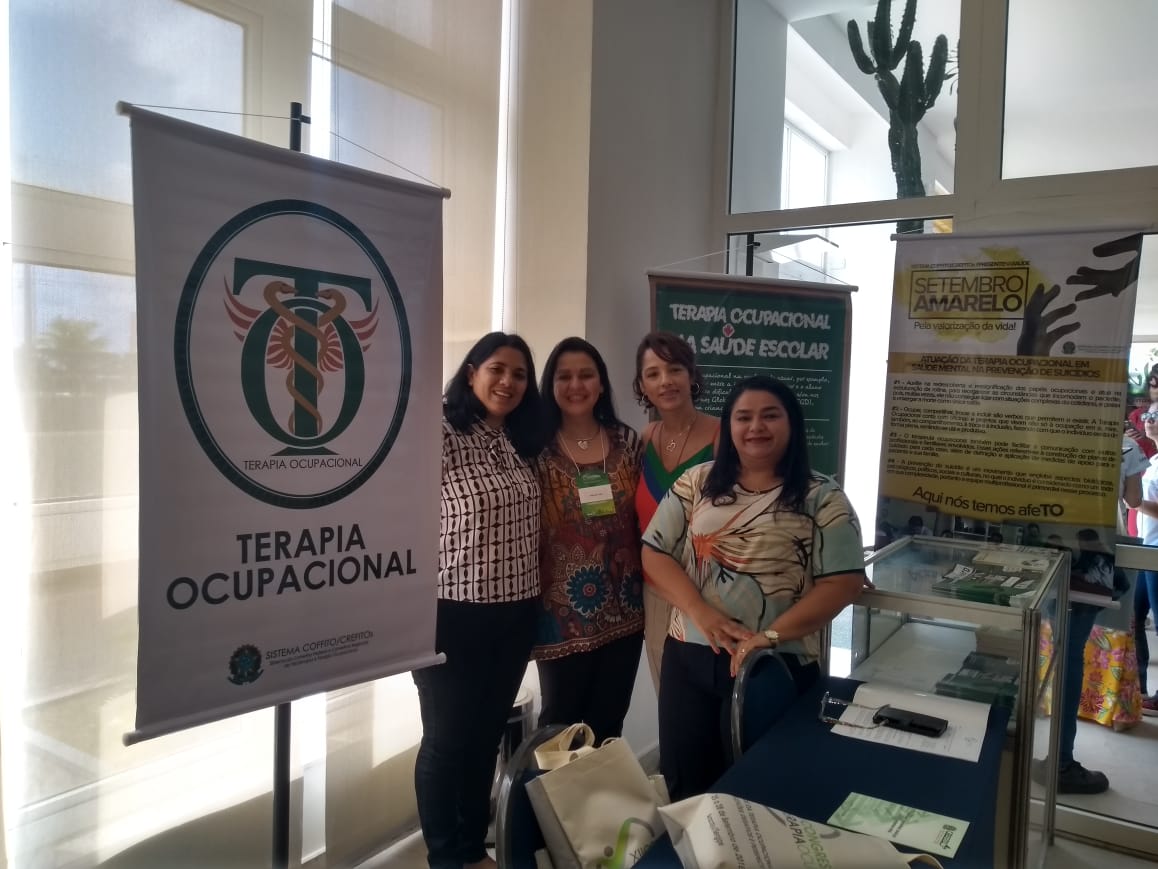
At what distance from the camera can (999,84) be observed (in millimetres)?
3078

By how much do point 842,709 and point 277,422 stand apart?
1.29 meters

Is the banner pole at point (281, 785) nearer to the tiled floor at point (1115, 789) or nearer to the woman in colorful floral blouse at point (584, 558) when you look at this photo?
the woman in colorful floral blouse at point (584, 558)

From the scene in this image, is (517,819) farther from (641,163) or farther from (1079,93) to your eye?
(1079,93)

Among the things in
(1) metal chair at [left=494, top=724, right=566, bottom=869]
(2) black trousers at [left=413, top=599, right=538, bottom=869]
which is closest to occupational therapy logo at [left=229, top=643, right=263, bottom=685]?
(2) black trousers at [left=413, top=599, right=538, bottom=869]

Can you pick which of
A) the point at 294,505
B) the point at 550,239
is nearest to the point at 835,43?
Result: the point at 550,239

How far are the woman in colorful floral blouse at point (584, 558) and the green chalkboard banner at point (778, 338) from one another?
871 mm

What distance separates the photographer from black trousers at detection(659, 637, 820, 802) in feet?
6.43

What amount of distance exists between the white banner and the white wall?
4.01 feet

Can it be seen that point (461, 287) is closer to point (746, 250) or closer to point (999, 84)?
point (746, 250)

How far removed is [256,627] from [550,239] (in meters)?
1.84

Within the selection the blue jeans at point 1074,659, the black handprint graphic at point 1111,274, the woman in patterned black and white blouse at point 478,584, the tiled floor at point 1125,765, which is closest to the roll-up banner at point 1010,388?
the black handprint graphic at point 1111,274

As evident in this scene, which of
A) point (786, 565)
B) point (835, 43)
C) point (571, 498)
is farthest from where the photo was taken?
point (835, 43)

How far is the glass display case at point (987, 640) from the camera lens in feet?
5.45

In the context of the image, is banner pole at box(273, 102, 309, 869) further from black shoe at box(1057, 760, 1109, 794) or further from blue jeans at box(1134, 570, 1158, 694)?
blue jeans at box(1134, 570, 1158, 694)
